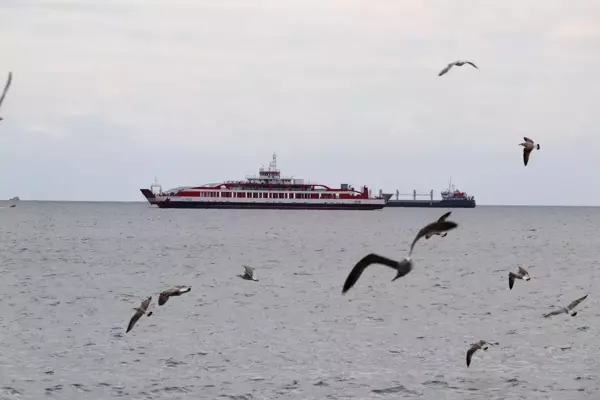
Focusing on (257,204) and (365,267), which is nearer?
(365,267)

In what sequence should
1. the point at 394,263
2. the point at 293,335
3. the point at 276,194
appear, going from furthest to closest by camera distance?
the point at 276,194 → the point at 293,335 → the point at 394,263

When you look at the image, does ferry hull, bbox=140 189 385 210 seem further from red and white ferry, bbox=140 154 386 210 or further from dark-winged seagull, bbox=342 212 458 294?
dark-winged seagull, bbox=342 212 458 294

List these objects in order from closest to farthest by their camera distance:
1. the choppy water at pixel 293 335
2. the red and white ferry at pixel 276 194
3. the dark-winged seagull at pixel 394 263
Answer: the dark-winged seagull at pixel 394 263 < the choppy water at pixel 293 335 < the red and white ferry at pixel 276 194

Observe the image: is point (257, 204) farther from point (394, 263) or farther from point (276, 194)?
point (394, 263)

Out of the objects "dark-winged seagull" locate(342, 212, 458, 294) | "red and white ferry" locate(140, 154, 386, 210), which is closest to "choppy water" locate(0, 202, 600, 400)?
"dark-winged seagull" locate(342, 212, 458, 294)

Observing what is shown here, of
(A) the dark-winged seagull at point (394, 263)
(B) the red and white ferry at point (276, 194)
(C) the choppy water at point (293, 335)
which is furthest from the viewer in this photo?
(B) the red and white ferry at point (276, 194)

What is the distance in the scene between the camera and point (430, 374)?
78.1 feet

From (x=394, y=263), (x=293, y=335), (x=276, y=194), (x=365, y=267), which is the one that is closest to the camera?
(x=365, y=267)

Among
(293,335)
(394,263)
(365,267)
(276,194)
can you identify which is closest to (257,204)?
(276,194)

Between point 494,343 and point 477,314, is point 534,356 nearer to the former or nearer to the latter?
point 494,343

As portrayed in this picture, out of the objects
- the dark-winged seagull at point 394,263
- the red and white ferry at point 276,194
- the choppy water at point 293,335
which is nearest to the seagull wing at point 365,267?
the dark-winged seagull at point 394,263

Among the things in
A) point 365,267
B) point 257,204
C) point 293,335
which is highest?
point 257,204

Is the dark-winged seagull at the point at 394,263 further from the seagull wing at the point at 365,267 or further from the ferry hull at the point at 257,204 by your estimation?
the ferry hull at the point at 257,204

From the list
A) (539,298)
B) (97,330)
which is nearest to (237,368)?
(97,330)
